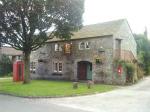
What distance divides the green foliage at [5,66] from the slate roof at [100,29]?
61.7 ft

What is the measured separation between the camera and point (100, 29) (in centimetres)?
3547

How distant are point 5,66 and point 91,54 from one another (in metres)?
22.3

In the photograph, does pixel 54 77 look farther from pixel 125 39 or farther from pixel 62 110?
pixel 62 110

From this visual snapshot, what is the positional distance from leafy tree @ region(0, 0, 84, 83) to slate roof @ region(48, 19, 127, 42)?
399 centimetres

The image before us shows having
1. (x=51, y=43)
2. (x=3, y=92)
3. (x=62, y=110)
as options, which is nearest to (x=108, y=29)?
(x=51, y=43)

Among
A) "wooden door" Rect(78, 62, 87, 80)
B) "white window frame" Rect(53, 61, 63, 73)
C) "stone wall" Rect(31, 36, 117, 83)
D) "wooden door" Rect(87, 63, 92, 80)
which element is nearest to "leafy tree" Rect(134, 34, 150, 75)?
"wooden door" Rect(87, 63, 92, 80)

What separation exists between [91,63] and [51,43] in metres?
7.96

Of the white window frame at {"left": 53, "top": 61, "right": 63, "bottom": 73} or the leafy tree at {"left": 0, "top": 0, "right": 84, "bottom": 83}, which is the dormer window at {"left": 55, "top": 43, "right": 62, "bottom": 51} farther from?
the leafy tree at {"left": 0, "top": 0, "right": 84, "bottom": 83}

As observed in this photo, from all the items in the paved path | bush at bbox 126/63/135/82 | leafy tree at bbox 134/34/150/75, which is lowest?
the paved path

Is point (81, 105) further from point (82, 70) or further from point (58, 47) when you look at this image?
point (58, 47)

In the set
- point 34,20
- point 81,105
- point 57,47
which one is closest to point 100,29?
point 57,47

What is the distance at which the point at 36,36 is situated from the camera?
31.3 meters

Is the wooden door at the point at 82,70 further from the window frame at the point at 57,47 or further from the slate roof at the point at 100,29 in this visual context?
the window frame at the point at 57,47

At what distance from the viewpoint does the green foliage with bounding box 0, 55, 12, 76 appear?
50969 millimetres
